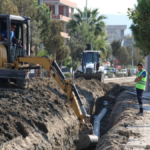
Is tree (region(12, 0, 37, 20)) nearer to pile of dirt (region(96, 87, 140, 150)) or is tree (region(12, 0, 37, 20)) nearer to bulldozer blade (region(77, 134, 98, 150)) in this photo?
pile of dirt (region(96, 87, 140, 150))

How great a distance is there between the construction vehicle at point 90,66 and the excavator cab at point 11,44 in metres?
14.3

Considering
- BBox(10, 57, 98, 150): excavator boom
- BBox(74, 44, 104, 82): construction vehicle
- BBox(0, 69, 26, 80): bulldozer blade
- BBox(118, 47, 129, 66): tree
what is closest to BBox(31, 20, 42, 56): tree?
BBox(74, 44, 104, 82): construction vehicle

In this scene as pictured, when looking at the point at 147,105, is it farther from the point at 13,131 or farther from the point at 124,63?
the point at 124,63

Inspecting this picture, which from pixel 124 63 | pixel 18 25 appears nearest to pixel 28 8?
pixel 18 25

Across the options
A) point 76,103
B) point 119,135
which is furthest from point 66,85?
point 119,135

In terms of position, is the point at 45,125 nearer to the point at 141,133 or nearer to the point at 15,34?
the point at 141,133

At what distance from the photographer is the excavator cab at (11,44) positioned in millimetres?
11828

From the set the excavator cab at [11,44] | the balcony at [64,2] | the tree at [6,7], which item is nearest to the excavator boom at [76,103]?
the excavator cab at [11,44]

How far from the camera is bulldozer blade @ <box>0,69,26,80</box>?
11805 millimetres

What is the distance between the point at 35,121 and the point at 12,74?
3090 millimetres

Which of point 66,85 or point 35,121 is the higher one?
point 66,85

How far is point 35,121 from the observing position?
9.35 metres

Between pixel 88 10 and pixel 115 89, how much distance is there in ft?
66.1

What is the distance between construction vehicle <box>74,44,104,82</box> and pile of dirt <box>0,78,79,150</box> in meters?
13.6
